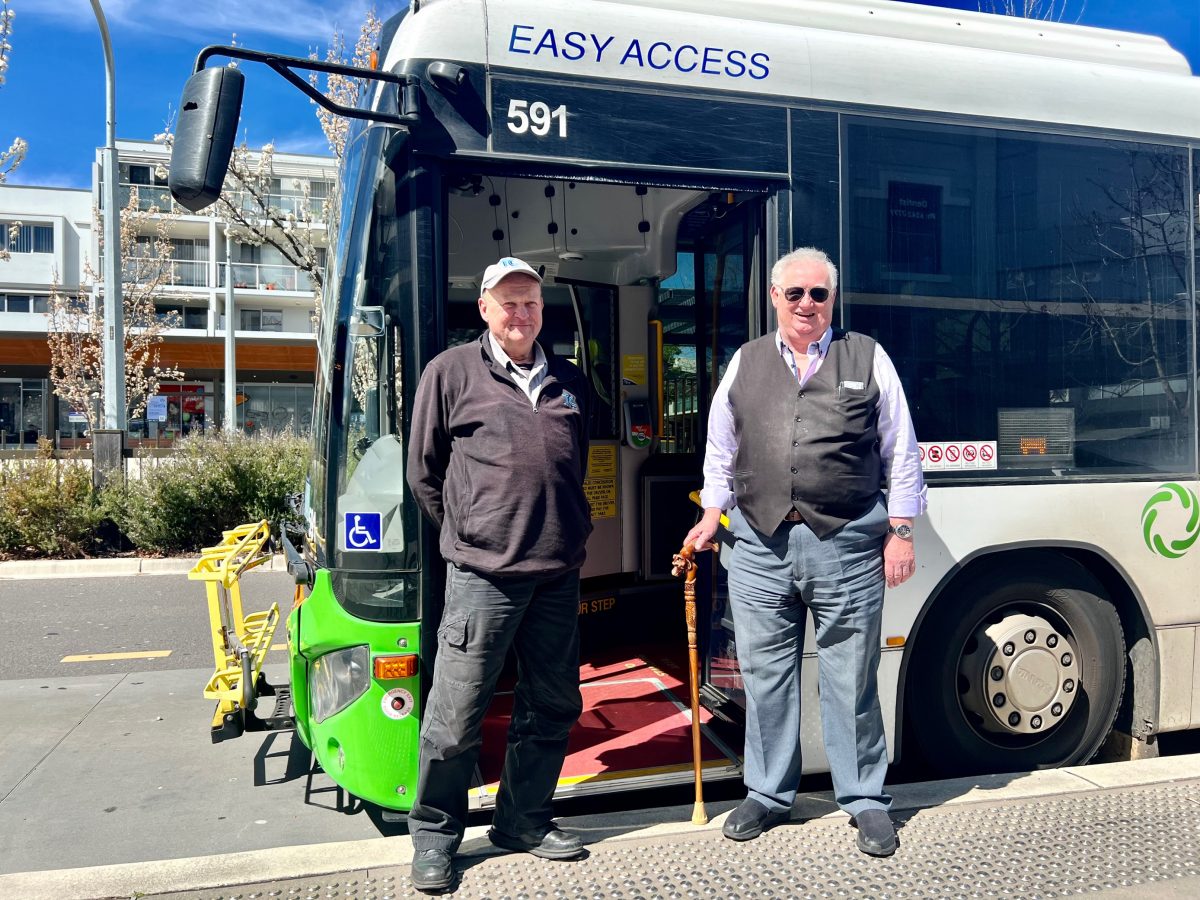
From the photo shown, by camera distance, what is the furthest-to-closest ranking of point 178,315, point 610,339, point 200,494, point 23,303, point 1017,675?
point 23,303
point 178,315
point 200,494
point 610,339
point 1017,675

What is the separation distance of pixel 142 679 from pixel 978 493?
5342 millimetres

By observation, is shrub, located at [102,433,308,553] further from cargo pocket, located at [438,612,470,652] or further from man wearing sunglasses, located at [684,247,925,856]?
man wearing sunglasses, located at [684,247,925,856]

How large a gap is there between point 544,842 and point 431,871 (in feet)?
1.31

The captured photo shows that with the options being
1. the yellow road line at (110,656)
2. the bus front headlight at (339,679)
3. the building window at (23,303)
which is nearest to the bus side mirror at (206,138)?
the bus front headlight at (339,679)

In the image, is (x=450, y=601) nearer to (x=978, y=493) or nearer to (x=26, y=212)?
(x=978, y=493)

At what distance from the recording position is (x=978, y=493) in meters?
3.64

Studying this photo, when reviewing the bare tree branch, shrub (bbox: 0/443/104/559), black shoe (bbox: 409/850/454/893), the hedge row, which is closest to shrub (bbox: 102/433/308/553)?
the hedge row

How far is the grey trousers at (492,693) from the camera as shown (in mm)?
2900

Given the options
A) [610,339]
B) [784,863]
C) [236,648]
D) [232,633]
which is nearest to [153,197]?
→ [610,339]

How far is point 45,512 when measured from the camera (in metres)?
10.4

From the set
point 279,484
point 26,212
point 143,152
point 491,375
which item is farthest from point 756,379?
point 26,212

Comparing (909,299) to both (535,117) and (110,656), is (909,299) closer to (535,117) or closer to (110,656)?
(535,117)

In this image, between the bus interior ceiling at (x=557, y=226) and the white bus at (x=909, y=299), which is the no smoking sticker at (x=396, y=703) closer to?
the white bus at (x=909, y=299)

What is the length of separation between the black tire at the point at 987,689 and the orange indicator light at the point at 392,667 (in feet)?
6.51
